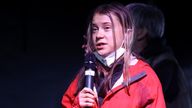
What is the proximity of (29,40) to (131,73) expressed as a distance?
197 inches

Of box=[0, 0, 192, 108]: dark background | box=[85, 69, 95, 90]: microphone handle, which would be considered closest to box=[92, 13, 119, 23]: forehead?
box=[85, 69, 95, 90]: microphone handle

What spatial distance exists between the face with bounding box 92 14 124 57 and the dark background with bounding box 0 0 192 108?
3151mm

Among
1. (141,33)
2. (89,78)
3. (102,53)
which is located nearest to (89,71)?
(89,78)

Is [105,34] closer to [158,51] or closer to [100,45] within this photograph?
[100,45]

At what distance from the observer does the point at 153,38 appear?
2490 millimetres

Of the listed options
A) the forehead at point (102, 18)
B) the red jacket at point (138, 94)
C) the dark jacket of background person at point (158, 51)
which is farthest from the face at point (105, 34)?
the dark jacket of background person at point (158, 51)

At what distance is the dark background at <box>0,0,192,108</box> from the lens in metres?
5.52

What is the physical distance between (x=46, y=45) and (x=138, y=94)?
4963 mm

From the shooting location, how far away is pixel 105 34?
6.27 ft

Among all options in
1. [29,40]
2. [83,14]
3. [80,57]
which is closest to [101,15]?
[80,57]

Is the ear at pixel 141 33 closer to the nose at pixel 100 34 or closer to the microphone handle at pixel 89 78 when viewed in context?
the nose at pixel 100 34

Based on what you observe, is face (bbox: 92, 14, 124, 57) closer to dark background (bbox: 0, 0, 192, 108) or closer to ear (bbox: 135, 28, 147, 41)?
ear (bbox: 135, 28, 147, 41)

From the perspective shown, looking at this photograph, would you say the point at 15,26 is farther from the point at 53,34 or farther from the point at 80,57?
the point at 80,57

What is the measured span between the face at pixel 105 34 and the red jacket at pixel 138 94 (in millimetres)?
110
